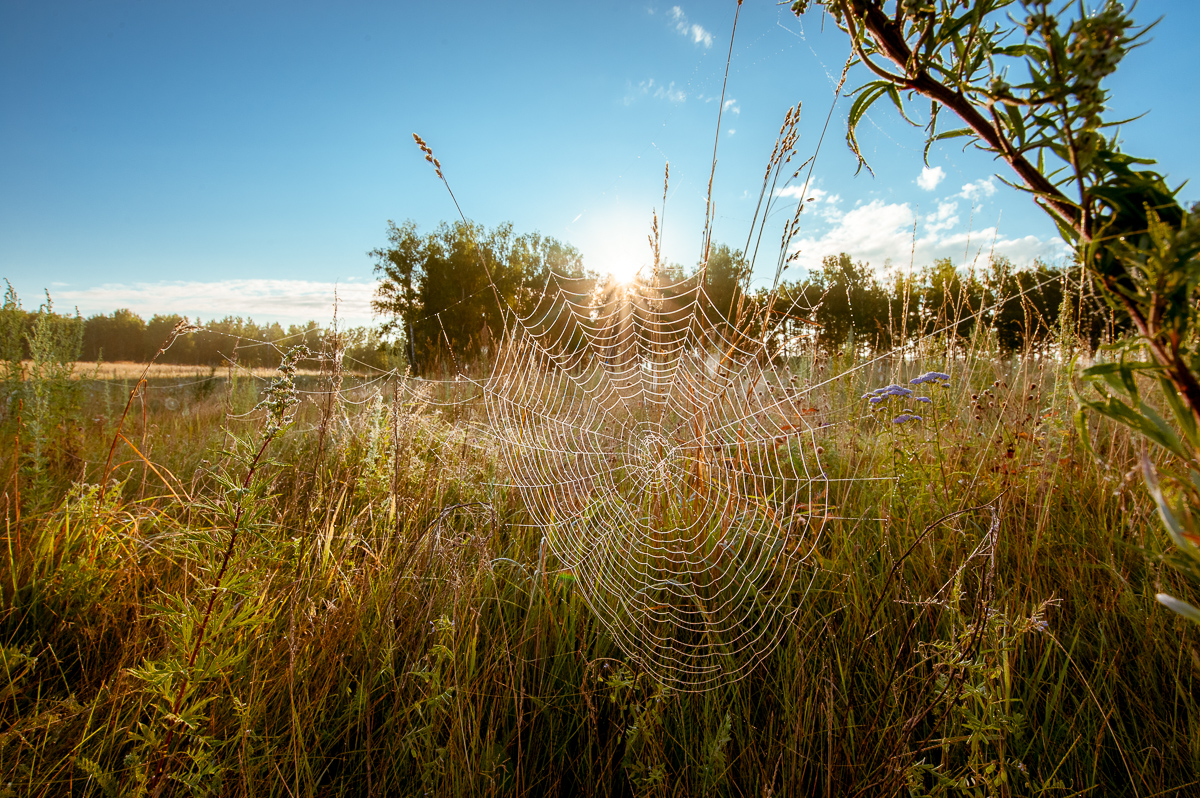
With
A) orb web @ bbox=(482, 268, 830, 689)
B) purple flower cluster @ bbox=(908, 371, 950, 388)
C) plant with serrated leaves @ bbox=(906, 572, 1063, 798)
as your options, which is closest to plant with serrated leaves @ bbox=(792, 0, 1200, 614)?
plant with serrated leaves @ bbox=(906, 572, 1063, 798)

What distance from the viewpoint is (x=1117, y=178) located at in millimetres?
468

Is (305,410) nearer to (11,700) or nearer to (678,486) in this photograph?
(11,700)

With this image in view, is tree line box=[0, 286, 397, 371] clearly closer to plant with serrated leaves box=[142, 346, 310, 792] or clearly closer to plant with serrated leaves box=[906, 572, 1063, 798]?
plant with serrated leaves box=[142, 346, 310, 792]

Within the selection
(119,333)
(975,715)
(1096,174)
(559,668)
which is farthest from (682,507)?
(119,333)

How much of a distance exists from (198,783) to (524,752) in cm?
85

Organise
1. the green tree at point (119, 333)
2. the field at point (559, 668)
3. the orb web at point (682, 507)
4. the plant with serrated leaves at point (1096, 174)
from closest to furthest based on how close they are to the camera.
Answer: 1. the plant with serrated leaves at point (1096, 174)
2. the field at point (559, 668)
3. the orb web at point (682, 507)
4. the green tree at point (119, 333)

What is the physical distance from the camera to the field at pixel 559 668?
4.50 feet

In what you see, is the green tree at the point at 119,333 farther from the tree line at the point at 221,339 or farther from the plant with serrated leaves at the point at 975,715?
the plant with serrated leaves at the point at 975,715

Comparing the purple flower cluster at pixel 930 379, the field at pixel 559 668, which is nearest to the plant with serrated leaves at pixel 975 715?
the field at pixel 559 668

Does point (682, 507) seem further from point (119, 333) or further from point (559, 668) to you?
point (119, 333)

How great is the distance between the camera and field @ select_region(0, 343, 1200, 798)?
1.37m

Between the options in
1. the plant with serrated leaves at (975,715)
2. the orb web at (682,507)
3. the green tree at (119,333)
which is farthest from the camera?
the green tree at (119,333)

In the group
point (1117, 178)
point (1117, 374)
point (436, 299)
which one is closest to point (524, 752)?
point (1117, 374)

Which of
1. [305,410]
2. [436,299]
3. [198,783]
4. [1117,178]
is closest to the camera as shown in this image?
[1117,178]
